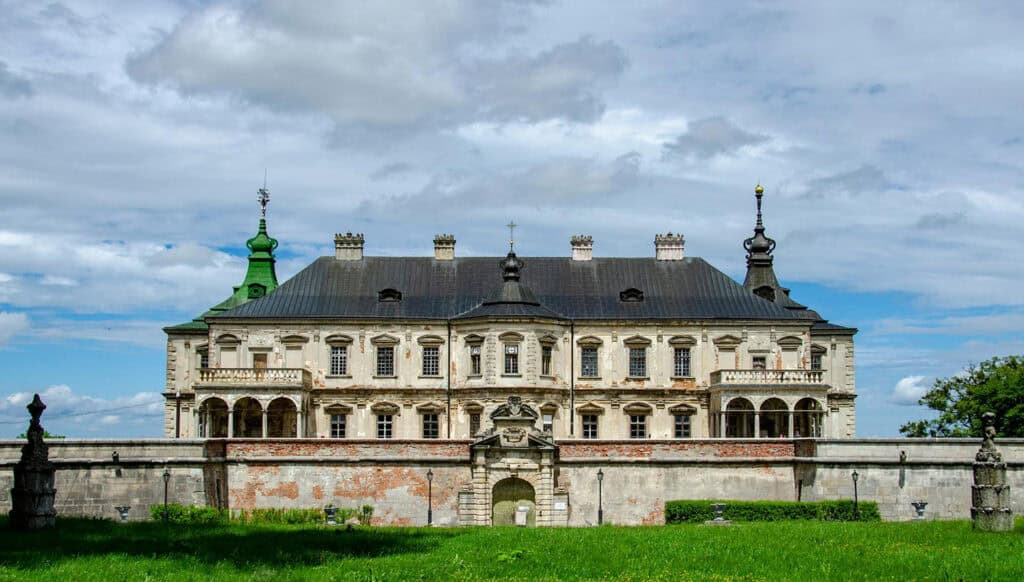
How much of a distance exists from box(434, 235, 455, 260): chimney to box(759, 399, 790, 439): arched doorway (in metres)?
15.3

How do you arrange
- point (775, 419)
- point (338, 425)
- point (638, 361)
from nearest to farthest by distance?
point (775, 419)
point (338, 425)
point (638, 361)

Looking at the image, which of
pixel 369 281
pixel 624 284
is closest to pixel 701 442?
pixel 624 284

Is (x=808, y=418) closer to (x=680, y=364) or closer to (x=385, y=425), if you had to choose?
(x=680, y=364)

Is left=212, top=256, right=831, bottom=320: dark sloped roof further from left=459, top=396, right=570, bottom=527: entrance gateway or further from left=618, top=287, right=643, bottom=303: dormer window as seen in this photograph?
left=459, top=396, right=570, bottom=527: entrance gateway

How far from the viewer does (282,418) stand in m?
48.3

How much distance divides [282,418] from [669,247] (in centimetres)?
1839

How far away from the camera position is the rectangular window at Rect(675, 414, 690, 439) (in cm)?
4875

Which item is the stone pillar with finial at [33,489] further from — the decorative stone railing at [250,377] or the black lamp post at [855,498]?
the black lamp post at [855,498]

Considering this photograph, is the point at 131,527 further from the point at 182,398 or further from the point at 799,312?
the point at 799,312

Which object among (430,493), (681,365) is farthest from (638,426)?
(430,493)

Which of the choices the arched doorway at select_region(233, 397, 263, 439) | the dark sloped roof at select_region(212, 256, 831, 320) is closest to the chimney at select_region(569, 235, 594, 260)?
the dark sloped roof at select_region(212, 256, 831, 320)

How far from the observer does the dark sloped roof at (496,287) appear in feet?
162

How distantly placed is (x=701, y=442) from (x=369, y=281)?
63.9 ft

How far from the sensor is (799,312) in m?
51.9
